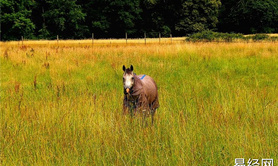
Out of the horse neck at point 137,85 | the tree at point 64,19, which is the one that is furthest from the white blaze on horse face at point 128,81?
the tree at point 64,19

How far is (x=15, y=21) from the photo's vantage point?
4306cm

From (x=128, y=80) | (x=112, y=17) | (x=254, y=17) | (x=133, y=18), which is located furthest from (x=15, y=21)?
(x=128, y=80)

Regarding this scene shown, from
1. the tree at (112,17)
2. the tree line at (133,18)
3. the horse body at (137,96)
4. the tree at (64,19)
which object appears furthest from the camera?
the tree at (112,17)

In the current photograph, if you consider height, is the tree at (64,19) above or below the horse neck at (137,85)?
above

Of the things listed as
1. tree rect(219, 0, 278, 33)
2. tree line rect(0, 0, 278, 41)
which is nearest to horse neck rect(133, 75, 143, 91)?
tree line rect(0, 0, 278, 41)

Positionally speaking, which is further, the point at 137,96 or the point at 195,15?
the point at 195,15

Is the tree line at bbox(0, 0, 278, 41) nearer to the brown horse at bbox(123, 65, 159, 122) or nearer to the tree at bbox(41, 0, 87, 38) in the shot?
the tree at bbox(41, 0, 87, 38)

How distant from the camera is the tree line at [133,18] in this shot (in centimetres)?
4756

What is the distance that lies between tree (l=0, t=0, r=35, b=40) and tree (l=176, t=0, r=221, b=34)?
24.8m

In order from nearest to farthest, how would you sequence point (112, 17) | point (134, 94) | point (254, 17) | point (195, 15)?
point (134, 94), point (254, 17), point (195, 15), point (112, 17)

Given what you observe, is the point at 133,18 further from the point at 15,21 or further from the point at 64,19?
the point at 15,21

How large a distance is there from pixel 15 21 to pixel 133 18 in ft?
66.9

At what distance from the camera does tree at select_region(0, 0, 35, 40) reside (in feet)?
140

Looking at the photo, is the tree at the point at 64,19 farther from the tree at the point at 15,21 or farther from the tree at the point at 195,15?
the tree at the point at 195,15
